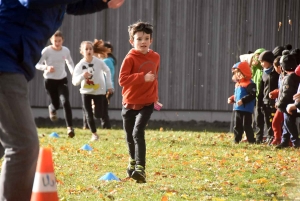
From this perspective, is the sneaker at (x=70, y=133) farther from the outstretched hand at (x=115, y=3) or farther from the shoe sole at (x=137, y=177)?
the outstretched hand at (x=115, y=3)

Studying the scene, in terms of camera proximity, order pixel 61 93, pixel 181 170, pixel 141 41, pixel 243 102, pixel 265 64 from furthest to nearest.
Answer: pixel 61 93, pixel 265 64, pixel 243 102, pixel 181 170, pixel 141 41

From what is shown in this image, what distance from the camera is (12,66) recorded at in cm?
455

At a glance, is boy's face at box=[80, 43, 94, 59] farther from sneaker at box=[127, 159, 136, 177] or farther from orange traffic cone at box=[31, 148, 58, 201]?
orange traffic cone at box=[31, 148, 58, 201]

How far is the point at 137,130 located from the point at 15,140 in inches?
134

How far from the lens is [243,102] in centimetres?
1257

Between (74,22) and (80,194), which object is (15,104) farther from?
(74,22)

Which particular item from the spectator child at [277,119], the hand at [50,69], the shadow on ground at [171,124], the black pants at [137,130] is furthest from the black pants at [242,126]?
the black pants at [137,130]

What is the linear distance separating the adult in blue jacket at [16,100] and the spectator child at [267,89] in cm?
868

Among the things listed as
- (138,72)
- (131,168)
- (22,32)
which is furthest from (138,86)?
(22,32)

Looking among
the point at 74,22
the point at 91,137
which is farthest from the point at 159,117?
the point at 91,137

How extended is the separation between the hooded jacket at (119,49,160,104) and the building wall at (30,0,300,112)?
1072 centimetres

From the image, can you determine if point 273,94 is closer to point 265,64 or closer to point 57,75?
point 265,64

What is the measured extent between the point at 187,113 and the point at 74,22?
3.71m

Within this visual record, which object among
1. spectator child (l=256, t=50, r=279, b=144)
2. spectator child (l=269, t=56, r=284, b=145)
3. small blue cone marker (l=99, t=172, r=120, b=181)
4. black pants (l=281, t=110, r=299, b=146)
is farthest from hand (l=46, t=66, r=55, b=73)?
small blue cone marker (l=99, t=172, r=120, b=181)
